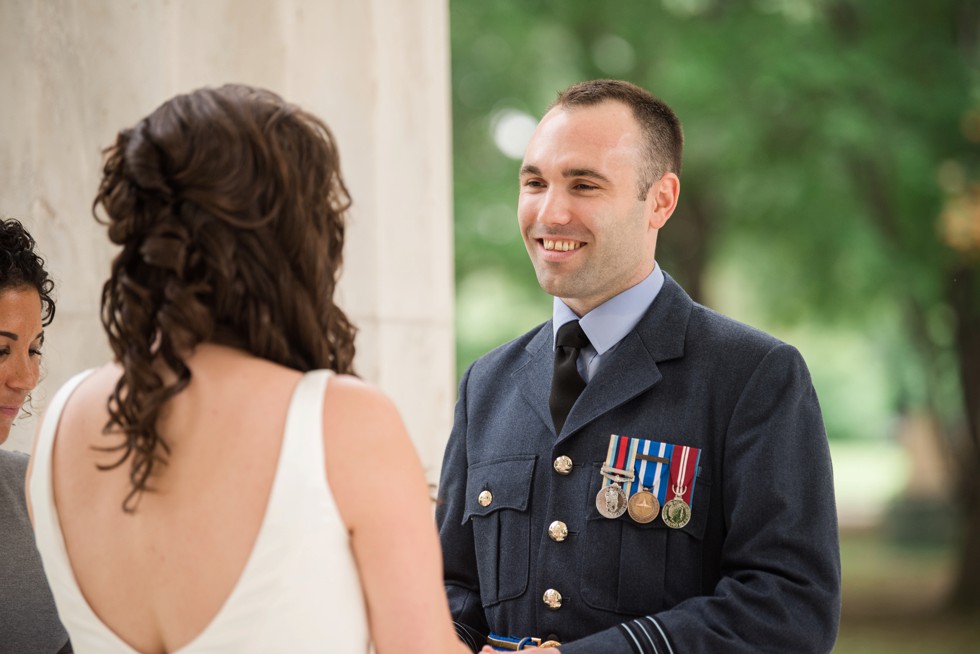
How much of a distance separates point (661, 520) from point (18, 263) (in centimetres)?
148

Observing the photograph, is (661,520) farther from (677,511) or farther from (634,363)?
(634,363)

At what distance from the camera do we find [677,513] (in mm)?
2217

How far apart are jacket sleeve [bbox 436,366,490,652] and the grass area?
7.45 metres

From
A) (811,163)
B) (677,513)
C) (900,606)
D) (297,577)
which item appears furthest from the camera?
(900,606)

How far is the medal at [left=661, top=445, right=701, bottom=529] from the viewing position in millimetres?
2211

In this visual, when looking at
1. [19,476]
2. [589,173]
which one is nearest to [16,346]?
[19,476]

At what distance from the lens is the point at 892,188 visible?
8.95m

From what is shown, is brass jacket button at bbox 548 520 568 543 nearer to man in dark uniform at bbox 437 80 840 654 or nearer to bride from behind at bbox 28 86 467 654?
man in dark uniform at bbox 437 80 840 654

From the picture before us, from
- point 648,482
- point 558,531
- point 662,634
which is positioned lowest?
point 662,634

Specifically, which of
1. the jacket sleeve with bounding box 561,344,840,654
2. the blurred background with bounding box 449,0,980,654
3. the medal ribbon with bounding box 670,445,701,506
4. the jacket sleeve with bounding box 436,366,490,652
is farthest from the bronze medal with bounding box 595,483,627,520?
the blurred background with bounding box 449,0,980,654

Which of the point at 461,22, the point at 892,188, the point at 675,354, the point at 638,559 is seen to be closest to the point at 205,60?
the point at 675,354

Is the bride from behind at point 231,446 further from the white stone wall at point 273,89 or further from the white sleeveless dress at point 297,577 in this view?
the white stone wall at point 273,89

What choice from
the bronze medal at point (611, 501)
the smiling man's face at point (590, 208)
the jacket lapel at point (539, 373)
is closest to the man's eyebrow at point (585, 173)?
the smiling man's face at point (590, 208)

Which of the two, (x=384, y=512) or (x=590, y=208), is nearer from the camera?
(x=384, y=512)
